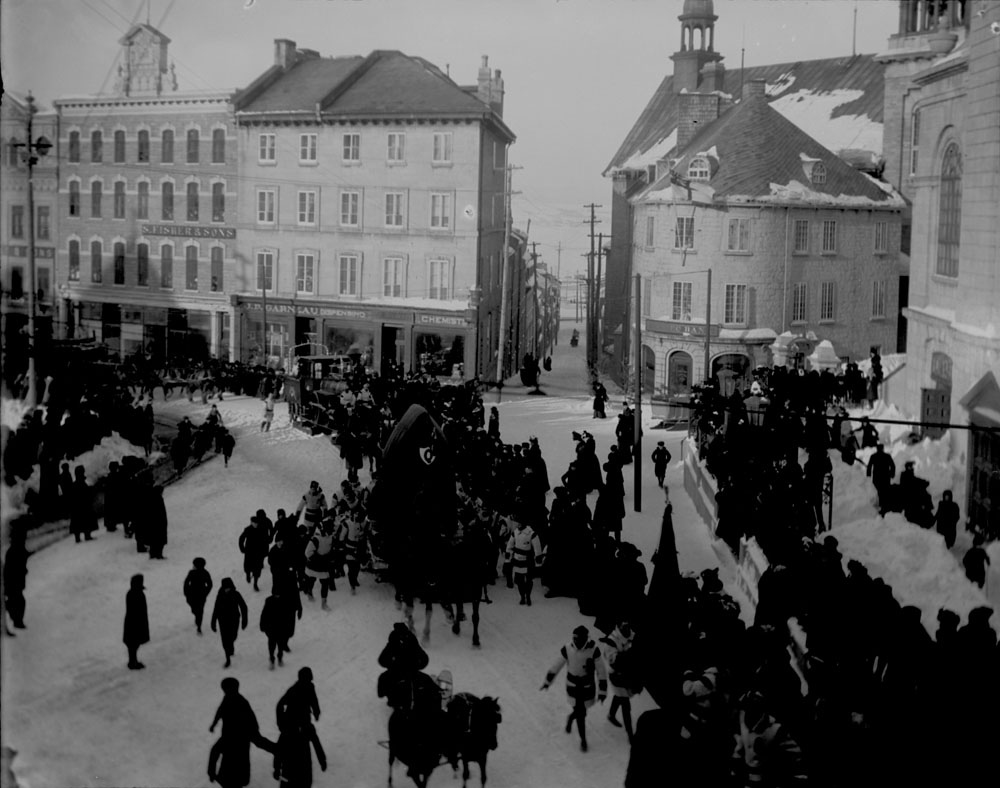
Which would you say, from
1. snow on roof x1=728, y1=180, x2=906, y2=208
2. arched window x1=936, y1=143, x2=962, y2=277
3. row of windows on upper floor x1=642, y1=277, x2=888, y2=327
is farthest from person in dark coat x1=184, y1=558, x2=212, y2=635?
snow on roof x1=728, y1=180, x2=906, y2=208

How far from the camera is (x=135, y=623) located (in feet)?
28.2

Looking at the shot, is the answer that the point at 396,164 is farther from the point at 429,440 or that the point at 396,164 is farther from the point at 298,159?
the point at 429,440

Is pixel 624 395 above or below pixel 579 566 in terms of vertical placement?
above

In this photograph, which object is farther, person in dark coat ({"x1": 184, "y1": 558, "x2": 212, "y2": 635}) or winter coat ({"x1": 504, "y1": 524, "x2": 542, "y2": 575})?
winter coat ({"x1": 504, "y1": 524, "x2": 542, "y2": 575})

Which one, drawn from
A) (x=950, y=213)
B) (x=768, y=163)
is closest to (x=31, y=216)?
(x=950, y=213)

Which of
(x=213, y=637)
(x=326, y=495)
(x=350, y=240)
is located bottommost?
(x=213, y=637)

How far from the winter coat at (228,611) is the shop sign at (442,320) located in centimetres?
354

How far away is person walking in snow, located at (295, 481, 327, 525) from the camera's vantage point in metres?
10.3

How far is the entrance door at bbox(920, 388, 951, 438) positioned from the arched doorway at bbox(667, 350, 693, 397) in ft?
10.3

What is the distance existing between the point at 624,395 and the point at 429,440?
18.9 feet

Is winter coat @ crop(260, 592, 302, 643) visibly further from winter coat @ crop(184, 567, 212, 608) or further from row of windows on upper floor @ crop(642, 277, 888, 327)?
row of windows on upper floor @ crop(642, 277, 888, 327)

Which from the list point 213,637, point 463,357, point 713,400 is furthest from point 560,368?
point 213,637

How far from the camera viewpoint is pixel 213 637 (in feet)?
30.1

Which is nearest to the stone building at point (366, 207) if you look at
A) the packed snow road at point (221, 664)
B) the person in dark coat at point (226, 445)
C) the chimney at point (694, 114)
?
the person in dark coat at point (226, 445)
